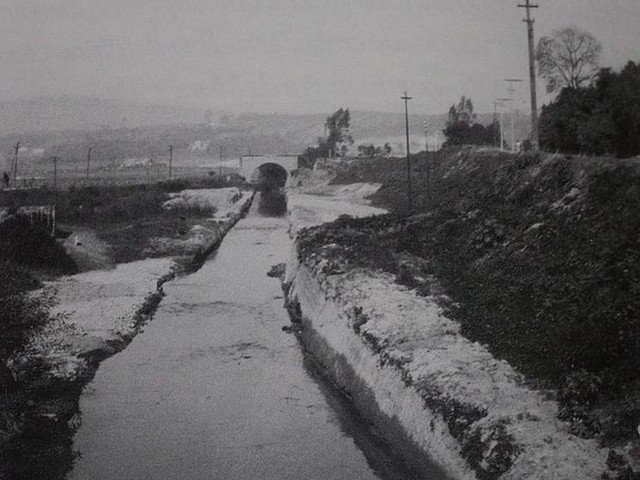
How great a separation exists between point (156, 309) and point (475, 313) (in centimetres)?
1463

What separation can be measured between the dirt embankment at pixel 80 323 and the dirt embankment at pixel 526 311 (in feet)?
25.6

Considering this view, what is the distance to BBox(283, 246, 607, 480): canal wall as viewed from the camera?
33.7 feet

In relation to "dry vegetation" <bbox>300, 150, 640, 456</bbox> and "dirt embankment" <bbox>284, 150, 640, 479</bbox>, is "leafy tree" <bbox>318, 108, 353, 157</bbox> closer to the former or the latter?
"dry vegetation" <bbox>300, 150, 640, 456</bbox>

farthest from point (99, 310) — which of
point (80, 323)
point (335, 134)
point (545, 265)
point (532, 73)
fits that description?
point (335, 134)

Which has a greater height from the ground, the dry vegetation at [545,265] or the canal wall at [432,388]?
the dry vegetation at [545,265]

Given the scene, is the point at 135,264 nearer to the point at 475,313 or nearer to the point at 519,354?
the point at 475,313

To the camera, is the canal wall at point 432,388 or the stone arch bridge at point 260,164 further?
the stone arch bridge at point 260,164

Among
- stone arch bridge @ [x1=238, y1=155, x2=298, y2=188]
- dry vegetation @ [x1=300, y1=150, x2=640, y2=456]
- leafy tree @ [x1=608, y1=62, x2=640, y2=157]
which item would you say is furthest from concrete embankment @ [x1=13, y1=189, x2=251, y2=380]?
stone arch bridge @ [x1=238, y1=155, x2=298, y2=188]

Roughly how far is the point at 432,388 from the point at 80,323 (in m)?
14.2

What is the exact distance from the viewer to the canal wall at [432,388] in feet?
33.7

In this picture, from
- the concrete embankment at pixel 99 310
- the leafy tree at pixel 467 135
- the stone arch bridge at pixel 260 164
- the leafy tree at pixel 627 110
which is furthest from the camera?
the stone arch bridge at pixel 260 164

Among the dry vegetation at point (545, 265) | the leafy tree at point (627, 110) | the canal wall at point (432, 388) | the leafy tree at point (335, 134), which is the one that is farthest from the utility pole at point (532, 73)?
the leafy tree at point (335, 134)

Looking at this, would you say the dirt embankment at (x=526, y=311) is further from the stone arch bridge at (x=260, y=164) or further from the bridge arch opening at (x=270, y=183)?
the stone arch bridge at (x=260, y=164)

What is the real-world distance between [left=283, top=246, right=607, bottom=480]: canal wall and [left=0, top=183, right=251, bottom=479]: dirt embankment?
751 cm
